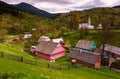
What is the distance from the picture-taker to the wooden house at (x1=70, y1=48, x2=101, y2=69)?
56.9m

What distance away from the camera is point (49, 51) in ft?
221

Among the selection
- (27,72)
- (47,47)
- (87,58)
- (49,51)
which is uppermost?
(27,72)

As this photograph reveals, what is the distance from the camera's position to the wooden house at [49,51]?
66875mm

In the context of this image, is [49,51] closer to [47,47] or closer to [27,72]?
[47,47]

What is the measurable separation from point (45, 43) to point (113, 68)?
26812 millimetres

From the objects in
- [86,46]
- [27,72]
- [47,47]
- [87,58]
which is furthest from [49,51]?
[27,72]

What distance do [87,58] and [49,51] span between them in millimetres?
15348

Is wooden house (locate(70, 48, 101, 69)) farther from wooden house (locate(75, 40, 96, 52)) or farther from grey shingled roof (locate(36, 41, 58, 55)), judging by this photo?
wooden house (locate(75, 40, 96, 52))

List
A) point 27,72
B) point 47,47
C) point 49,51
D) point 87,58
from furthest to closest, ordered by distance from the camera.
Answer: point 47,47, point 49,51, point 87,58, point 27,72

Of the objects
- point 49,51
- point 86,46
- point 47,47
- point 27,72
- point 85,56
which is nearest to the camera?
point 27,72

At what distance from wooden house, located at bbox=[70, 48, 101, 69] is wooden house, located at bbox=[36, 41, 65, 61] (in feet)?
24.2

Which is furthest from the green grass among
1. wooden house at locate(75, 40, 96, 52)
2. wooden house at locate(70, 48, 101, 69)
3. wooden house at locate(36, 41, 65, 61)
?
wooden house at locate(75, 40, 96, 52)

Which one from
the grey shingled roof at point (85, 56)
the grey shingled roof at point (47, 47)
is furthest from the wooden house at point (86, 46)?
the grey shingled roof at point (85, 56)

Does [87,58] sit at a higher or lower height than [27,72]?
lower
